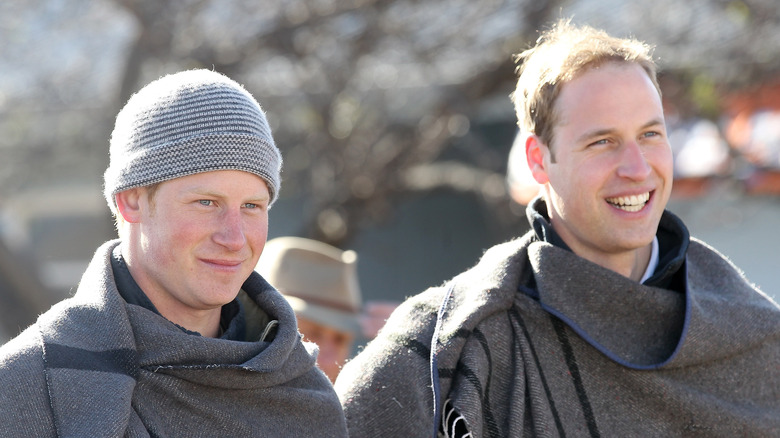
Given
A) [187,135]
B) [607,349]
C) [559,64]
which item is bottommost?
[607,349]

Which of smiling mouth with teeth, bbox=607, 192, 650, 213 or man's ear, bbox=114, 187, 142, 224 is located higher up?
smiling mouth with teeth, bbox=607, 192, 650, 213

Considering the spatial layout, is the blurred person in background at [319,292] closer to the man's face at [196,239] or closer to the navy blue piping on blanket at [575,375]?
the navy blue piping on blanket at [575,375]

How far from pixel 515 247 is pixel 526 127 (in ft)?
1.12

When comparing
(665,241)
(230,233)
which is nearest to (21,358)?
(230,233)

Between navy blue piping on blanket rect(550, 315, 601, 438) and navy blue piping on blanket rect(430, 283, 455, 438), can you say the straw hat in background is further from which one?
navy blue piping on blanket rect(550, 315, 601, 438)

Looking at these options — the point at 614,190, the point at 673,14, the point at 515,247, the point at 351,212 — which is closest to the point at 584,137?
the point at 614,190

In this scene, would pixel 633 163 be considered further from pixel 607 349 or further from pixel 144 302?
pixel 144 302

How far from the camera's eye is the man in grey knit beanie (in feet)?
6.78

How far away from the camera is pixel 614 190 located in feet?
8.70

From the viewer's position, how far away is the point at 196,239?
7.03ft

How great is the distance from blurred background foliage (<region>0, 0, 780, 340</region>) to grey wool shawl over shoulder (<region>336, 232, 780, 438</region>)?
2854mm

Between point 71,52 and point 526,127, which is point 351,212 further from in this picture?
→ point 526,127

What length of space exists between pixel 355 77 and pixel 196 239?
360 centimetres

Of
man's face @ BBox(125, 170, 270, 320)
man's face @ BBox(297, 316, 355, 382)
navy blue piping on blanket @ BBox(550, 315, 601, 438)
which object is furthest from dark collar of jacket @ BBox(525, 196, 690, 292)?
man's face @ BBox(297, 316, 355, 382)
